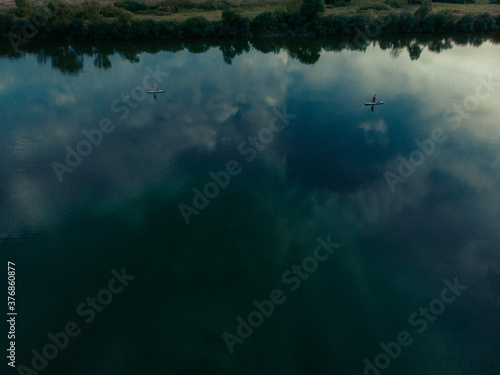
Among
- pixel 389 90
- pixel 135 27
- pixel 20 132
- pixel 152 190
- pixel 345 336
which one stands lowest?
pixel 345 336

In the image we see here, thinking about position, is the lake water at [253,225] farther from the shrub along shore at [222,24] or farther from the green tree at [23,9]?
the green tree at [23,9]

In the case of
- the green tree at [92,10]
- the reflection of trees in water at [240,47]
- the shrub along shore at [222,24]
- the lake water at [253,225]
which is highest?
the green tree at [92,10]

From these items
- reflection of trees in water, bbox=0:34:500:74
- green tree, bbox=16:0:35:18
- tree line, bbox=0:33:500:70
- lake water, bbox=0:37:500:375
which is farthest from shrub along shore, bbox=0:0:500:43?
lake water, bbox=0:37:500:375

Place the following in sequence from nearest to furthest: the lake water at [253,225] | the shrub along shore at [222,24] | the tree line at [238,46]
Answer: the lake water at [253,225]
the tree line at [238,46]
the shrub along shore at [222,24]

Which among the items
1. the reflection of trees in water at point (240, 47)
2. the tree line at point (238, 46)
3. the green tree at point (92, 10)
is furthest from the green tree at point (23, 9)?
the green tree at point (92, 10)

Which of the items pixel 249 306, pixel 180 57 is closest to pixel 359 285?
pixel 249 306

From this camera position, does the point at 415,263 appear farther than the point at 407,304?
Yes

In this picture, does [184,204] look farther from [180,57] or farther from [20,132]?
[180,57]
